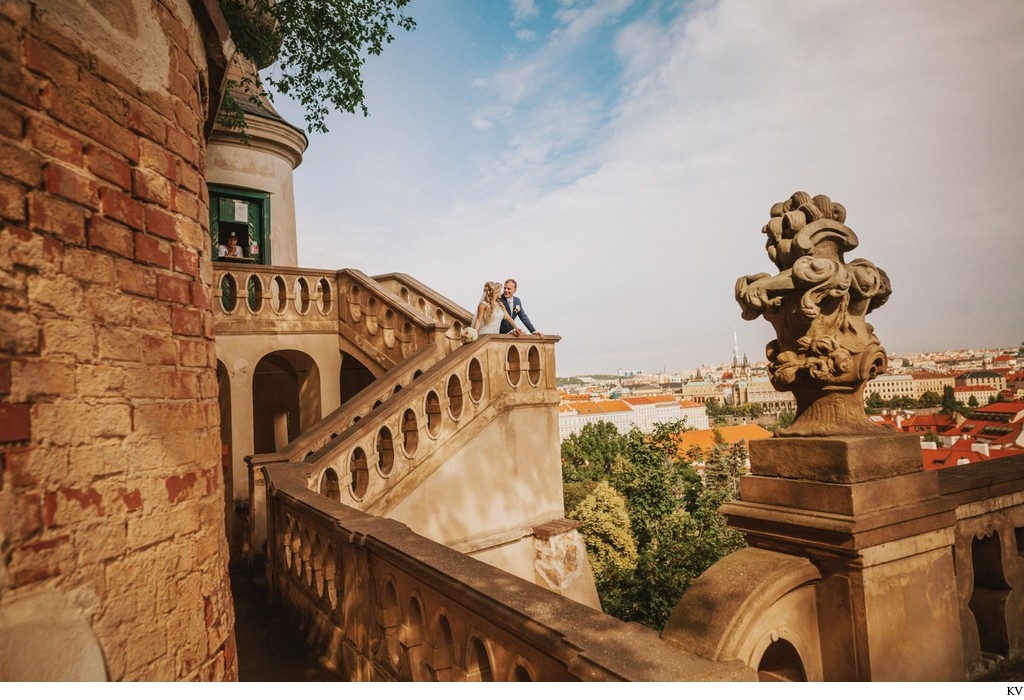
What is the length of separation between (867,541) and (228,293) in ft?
33.4

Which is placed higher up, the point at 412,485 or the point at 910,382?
the point at 910,382

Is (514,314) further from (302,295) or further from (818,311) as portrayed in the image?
(818,311)

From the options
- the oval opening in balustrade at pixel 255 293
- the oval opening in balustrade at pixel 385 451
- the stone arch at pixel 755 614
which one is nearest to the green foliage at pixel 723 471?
the oval opening in balustrade at pixel 255 293

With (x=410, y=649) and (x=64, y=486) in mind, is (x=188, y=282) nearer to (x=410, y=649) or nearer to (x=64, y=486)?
(x=64, y=486)

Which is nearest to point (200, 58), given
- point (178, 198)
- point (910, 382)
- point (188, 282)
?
point (178, 198)

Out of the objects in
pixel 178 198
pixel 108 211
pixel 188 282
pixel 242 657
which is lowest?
pixel 242 657

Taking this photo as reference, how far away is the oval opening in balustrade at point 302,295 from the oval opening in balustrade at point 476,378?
13.3 ft

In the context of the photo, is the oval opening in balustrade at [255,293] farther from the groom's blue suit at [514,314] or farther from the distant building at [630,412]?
the distant building at [630,412]

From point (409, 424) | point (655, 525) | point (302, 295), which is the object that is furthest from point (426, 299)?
point (655, 525)

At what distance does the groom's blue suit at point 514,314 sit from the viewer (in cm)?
915

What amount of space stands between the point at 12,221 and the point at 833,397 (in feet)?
9.10

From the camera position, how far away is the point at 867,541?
2268mm

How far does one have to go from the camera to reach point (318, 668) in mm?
4125

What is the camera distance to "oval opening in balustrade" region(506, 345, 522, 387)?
8.49 meters
